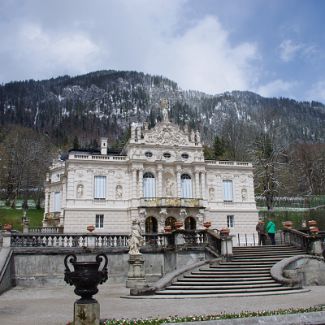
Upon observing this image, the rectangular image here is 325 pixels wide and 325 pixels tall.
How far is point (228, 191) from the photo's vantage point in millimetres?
44344

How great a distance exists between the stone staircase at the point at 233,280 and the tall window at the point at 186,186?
23644 millimetres

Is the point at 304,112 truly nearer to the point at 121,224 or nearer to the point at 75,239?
the point at 121,224

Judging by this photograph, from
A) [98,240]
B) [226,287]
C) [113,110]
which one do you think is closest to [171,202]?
[98,240]

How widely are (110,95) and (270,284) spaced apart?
182 metres

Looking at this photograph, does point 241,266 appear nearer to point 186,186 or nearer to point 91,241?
point 91,241

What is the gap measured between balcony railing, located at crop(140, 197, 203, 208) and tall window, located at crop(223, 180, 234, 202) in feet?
12.0

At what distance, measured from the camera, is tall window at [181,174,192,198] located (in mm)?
43375

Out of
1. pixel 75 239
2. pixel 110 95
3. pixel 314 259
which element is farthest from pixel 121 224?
pixel 110 95

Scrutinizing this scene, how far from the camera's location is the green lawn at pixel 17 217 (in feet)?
159

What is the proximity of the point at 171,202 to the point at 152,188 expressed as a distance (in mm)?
2860

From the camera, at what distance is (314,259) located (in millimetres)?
17844

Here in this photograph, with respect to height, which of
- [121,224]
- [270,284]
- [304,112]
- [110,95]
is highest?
[110,95]

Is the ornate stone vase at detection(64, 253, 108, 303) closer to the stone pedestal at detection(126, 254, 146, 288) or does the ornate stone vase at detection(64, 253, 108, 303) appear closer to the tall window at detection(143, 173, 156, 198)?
the stone pedestal at detection(126, 254, 146, 288)

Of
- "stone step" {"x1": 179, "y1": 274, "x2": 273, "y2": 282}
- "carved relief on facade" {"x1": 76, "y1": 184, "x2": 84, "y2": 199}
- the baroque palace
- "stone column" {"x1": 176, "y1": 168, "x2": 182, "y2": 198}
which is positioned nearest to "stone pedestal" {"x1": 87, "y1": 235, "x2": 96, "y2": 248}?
"stone step" {"x1": 179, "y1": 274, "x2": 273, "y2": 282}
